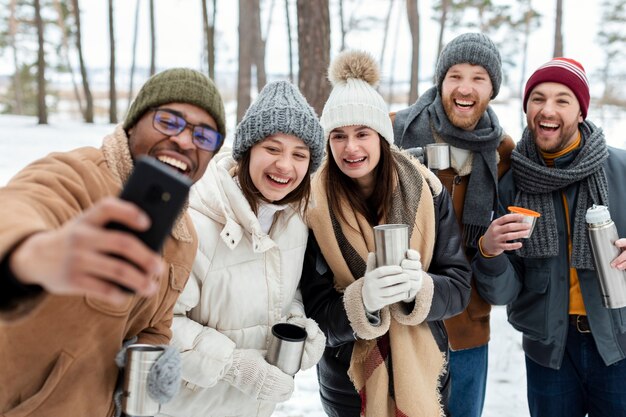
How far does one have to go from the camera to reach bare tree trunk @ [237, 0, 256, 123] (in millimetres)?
13117

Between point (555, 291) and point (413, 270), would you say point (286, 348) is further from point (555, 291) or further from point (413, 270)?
point (555, 291)

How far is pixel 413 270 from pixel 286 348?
0.63 meters

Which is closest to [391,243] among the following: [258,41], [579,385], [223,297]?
[223,297]

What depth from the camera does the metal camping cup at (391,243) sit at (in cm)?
212

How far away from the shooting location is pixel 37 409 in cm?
161

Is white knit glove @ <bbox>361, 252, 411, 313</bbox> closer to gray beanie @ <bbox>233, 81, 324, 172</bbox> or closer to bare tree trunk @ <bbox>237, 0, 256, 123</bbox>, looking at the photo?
gray beanie @ <bbox>233, 81, 324, 172</bbox>

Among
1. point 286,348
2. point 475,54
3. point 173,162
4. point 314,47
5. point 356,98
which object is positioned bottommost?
point 286,348

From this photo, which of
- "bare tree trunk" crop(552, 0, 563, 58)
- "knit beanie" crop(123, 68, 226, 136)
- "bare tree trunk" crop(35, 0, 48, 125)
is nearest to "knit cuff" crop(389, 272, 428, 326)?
"knit beanie" crop(123, 68, 226, 136)

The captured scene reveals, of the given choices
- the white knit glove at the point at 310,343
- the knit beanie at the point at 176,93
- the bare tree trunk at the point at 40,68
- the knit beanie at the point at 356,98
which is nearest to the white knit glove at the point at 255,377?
the white knit glove at the point at 310,343

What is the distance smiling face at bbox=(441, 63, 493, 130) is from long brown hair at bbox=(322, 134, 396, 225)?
0.58m

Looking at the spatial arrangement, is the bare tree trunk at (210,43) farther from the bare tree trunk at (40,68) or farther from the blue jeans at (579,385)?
the blue jeans at (579,385)

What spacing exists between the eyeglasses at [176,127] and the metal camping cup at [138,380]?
73 centimetres

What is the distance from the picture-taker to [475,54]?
9.45 ft

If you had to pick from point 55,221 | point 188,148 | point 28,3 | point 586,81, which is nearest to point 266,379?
point 188,148
